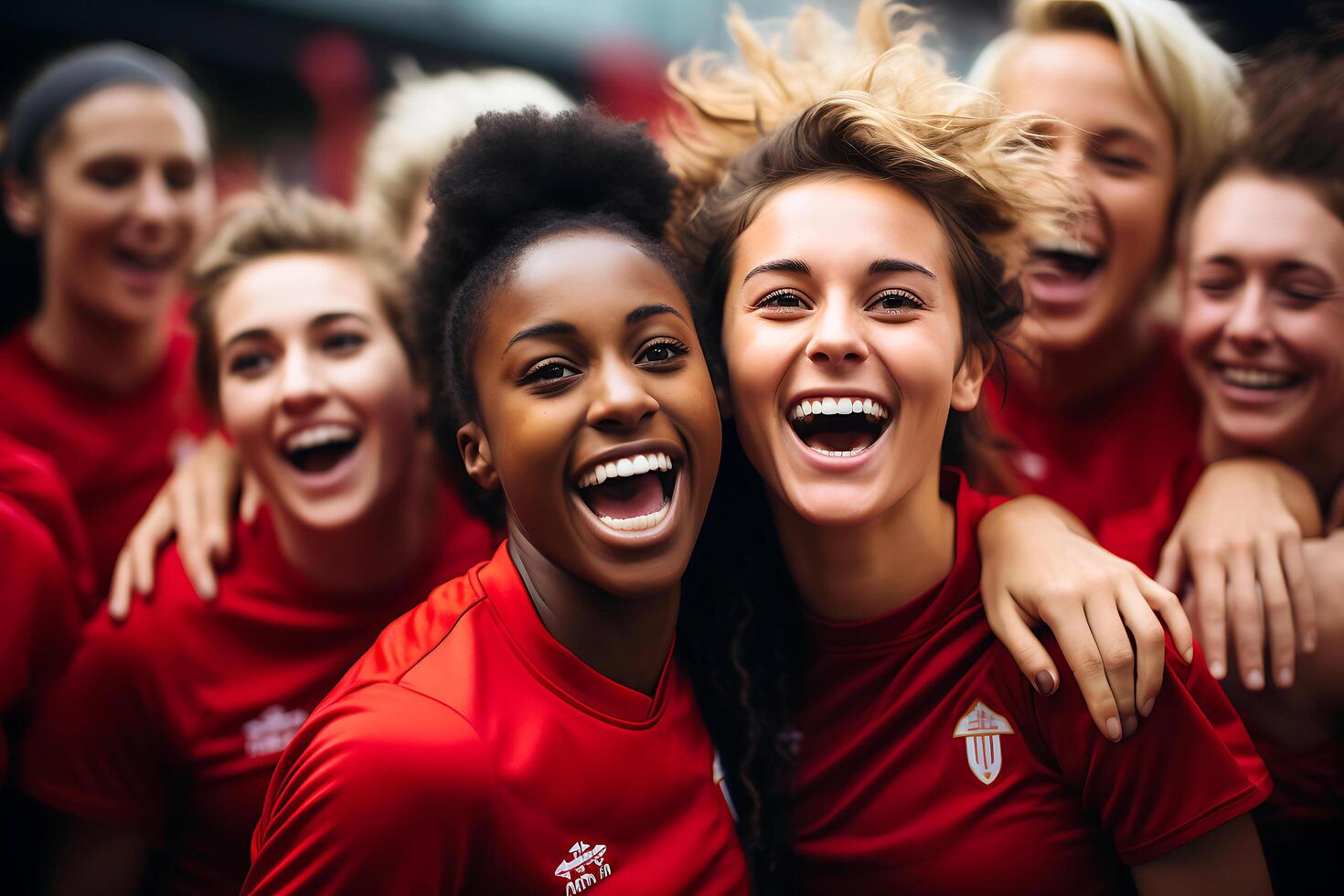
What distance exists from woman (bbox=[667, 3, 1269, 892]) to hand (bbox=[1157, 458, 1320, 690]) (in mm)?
272

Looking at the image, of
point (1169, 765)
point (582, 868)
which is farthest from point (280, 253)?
point (1169, 765)

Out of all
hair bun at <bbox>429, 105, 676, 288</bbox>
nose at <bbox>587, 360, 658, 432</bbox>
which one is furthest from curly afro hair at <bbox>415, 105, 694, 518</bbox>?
nose at <bbox>587, 360, 658, 432</bbox>

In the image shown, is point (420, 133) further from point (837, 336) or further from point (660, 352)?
point (837, 336)

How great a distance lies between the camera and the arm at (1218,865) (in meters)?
1.84

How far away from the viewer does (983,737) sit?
202cm

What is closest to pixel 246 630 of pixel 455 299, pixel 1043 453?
pixel 455 299

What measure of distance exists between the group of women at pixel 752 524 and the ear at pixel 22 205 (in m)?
0.86

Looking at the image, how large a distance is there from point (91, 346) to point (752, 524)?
234cm

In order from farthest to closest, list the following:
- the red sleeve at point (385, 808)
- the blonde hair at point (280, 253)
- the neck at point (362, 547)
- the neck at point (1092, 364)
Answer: the neck at point (1092, 364)
the blonde hair at point (280, 253)
the neck at point (362, 547)
the red sleeve at point (385, 808)

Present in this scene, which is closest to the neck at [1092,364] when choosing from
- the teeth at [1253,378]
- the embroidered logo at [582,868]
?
the teeth at [1253,378]

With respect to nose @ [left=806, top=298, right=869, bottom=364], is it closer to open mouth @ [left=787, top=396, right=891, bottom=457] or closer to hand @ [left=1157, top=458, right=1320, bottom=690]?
open mouth @ [left=787, top=396, right=891, bottom=457]

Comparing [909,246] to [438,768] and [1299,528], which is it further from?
[438,768]

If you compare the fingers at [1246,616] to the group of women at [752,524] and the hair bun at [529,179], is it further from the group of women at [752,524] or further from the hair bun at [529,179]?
the hair bun at [529,179]

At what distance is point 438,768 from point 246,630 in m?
1.15
